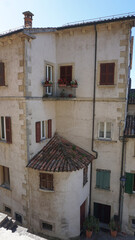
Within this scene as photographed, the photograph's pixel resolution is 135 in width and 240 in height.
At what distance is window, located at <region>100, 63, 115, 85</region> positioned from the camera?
44.8ft

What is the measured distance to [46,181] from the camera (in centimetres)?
1294

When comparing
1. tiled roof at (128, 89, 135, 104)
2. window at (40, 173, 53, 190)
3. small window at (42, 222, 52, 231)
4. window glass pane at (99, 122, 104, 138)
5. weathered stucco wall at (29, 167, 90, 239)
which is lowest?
small window at (42, 222, 52, 231)

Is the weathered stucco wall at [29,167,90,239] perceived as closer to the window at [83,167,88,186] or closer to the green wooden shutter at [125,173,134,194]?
the window at [83,167,88,186]

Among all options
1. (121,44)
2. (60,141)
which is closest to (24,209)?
(60,141)

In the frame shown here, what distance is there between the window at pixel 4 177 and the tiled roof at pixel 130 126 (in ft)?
35.8

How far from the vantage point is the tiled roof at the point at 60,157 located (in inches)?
479

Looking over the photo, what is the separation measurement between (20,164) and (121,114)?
9109 millimetres

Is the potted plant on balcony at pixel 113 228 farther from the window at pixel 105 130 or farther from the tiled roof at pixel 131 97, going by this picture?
the tiled roof at pixel 131 97

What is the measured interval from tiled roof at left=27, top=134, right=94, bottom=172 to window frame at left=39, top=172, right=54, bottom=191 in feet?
3.27

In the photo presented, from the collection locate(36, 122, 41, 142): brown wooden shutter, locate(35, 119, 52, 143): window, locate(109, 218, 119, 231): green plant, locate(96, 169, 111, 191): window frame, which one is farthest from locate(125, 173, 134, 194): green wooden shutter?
locate(36, 122, 41, 142): brown wooden shutter

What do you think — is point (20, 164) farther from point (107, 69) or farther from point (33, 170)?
point (107, 69)

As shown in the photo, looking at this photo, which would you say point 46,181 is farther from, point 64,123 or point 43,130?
point 64,123

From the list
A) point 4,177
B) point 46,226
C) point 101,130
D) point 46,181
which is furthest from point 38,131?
point 46,226

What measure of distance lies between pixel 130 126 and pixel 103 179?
5.37 m
